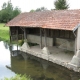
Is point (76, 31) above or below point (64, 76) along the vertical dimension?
above

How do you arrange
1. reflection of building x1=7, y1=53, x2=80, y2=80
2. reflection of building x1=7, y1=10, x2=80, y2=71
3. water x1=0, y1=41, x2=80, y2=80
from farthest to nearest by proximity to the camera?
reflection of building x1=7, y1=10, x2=80, y2=71, water x1=0, y1=41, x2=80, y2=80, reflection of building x1=7, y1=53, x2=80, y2=80

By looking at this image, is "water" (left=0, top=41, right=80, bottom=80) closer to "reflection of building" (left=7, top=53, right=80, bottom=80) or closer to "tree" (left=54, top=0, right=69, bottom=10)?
"reflection of building" (left=7, top=53, right=80, bottom=80)

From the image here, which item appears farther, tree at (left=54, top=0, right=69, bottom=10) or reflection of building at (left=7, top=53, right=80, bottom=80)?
tree at (left=54, top=0, right=69, bottom=10)

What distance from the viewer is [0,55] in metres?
19.1

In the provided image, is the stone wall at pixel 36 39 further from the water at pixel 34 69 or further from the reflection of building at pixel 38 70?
the reflection of building at pixel 38 70

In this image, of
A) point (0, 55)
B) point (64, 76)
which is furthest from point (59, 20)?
point (0, 55)

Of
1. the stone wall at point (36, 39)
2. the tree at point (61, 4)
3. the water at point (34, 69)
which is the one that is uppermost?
the tree at point (61, 4)

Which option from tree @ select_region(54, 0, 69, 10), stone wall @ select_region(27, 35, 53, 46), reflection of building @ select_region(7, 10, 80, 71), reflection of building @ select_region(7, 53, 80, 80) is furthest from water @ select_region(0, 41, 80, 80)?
tree @ select_region(54, 0, 69, 10)

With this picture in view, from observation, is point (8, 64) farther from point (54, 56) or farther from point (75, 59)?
point (75, 59)

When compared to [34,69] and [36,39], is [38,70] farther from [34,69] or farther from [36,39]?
[36,39]

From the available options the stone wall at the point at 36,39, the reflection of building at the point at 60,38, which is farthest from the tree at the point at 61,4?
the stone wall at the point at 36,39

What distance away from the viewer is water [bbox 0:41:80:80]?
40.7ft

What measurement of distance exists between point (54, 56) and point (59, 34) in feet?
12.4

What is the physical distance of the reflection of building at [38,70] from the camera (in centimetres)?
1230
